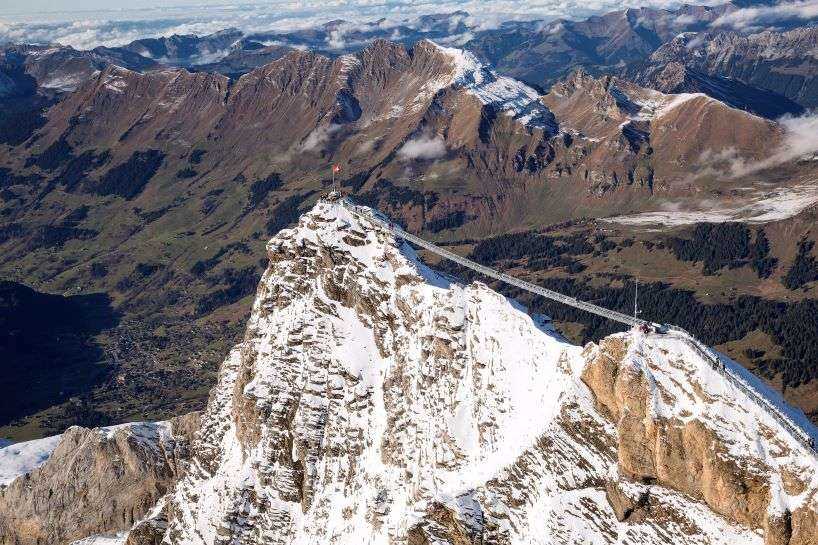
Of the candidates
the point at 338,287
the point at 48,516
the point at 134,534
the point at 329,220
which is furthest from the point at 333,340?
the point at 48,516

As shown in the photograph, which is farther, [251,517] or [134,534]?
[134,534]

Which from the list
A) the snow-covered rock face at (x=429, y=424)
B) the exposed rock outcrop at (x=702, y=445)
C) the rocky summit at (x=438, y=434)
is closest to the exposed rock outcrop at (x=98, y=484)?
the rocky summit at (x=438, y=434)

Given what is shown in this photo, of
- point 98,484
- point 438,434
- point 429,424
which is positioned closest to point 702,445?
point 438,434

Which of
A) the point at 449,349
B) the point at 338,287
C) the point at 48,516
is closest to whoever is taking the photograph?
the point at 449,349

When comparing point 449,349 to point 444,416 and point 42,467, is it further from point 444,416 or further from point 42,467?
point 42,467

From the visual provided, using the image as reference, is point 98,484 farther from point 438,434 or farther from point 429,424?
point 438,434

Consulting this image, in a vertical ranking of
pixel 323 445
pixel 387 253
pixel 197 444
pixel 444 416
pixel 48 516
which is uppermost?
pixel 387 253
